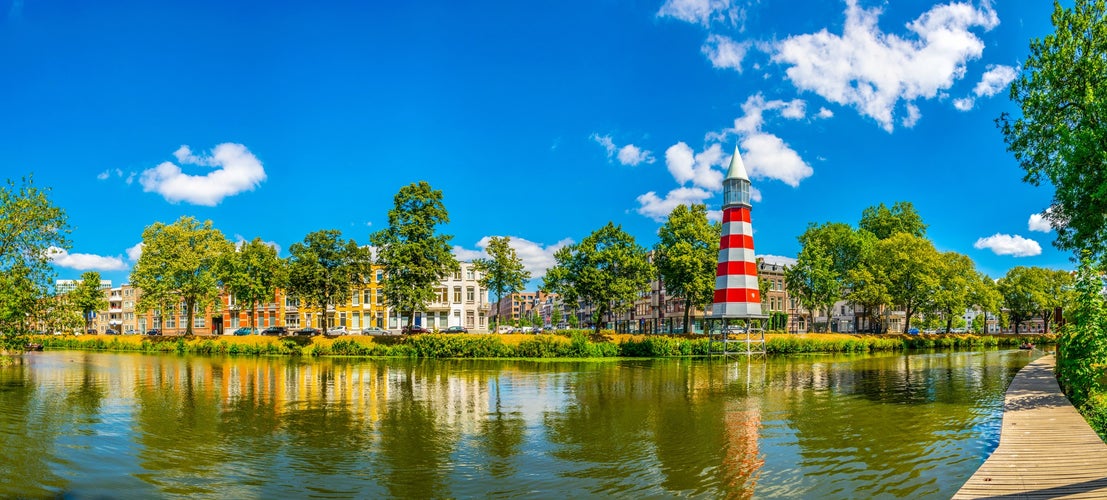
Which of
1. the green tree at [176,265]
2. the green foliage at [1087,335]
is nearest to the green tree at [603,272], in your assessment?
the green tree at [176,265]

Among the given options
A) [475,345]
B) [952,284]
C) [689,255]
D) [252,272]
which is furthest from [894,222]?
[252,272]

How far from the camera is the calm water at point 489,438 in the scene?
13867 mm

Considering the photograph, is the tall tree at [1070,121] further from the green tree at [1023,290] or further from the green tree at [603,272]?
the green tree at [1023,290]

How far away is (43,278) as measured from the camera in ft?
118

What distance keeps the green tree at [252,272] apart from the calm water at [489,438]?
42113mm

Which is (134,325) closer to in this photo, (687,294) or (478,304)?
(478,304)

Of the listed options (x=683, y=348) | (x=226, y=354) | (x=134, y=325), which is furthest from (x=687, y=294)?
(x=134, y=325)

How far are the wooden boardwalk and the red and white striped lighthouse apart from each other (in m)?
34.8

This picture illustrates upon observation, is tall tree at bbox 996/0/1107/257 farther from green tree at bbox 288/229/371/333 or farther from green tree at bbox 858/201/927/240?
green tree at bbox 858/201/927/240

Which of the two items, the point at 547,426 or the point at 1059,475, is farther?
the point at 547,426

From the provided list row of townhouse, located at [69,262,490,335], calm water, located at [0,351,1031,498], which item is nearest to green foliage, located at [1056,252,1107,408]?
calm water, located at [0,351,1031,498]

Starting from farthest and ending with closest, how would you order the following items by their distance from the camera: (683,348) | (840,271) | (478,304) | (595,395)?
(478,304)
(840,271)
(683,348)
(595,395)

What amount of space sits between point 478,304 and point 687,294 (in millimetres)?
41099

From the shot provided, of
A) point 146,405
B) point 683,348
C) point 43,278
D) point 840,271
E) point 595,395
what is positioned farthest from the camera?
point 840,271
